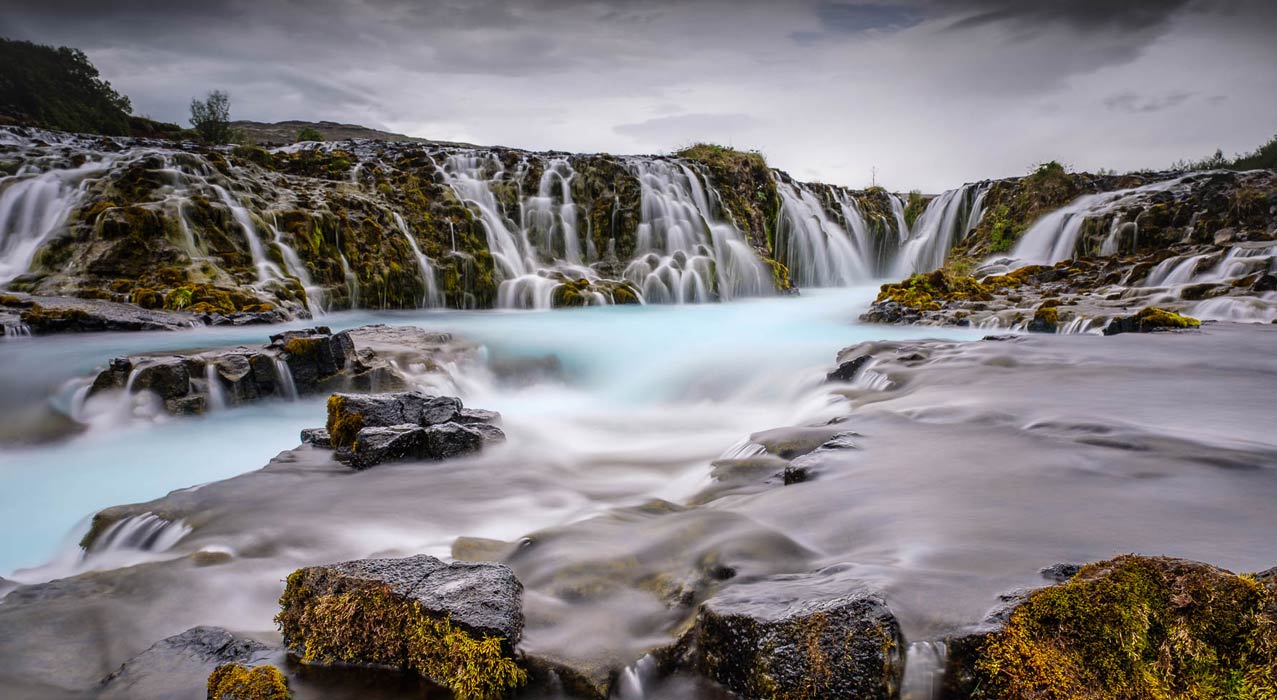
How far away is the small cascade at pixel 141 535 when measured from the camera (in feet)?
14.0

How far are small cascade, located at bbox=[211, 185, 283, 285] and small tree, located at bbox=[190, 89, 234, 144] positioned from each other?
24401mm

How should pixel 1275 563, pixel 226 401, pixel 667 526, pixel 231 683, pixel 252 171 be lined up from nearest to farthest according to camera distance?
pixel 231 683 → pixel 1275 563 → pixel 667 526 → pixel 226 401 → pixel 252 171

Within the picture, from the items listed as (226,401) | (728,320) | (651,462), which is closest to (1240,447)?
(651,462)

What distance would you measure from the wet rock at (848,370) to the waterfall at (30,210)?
16677 mm

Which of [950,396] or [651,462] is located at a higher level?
[950,396]

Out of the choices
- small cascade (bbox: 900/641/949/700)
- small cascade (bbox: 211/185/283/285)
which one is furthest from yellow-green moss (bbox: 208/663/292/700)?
small cascade (bbox: 211/185/283/285)

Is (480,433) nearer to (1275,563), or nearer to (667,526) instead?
(667,526)

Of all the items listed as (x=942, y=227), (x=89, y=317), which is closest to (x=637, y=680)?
(x=89, y=317)

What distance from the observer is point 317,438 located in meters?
6.08

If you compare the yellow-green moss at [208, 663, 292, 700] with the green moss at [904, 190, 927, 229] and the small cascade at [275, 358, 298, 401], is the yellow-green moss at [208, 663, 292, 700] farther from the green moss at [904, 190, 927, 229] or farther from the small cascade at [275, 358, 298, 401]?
the green moss at [904, 190, 927, 229]

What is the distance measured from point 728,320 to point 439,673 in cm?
1522

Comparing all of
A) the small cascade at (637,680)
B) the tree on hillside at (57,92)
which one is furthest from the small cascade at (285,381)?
the tree on hillside at (57,92)

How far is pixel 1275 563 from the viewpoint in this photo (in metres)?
2.70

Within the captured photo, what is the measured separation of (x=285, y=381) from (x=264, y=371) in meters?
0.28
